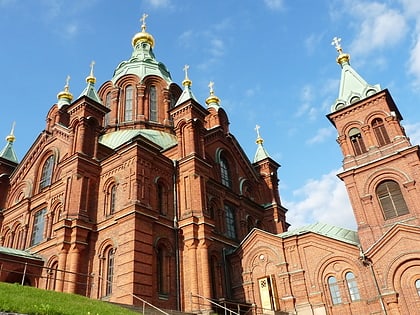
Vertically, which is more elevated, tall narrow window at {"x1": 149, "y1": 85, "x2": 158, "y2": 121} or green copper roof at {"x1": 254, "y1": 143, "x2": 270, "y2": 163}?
tall narrow window at {"x1": 149, "y1": 85, "x2": 158, "y2": 121}

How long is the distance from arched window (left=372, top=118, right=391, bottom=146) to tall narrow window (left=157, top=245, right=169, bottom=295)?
507 inches

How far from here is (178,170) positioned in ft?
71.5

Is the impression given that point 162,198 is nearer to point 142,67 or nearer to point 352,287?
point 352,287

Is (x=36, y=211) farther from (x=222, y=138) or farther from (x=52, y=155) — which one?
(x=222, y=138)

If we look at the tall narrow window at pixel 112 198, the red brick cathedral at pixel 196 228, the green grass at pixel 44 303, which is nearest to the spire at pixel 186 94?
the red brick cathedral at pixel 196 228

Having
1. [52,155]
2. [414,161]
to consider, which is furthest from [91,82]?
[414,161]

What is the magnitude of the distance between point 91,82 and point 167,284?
48.2ft

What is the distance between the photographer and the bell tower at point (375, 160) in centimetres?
1834

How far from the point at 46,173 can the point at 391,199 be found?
66.1ft

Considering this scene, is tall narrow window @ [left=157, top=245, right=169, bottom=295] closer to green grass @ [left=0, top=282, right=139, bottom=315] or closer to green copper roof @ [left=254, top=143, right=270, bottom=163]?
green grass @ [left=0, top=282, right=139, bottom=315]

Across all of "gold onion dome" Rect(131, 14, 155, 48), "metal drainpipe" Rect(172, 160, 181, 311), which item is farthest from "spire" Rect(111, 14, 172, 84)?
"metal drainpipe" Rect(172, 160, 181, 311)

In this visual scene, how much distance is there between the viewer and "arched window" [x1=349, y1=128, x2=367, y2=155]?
69.6 feet

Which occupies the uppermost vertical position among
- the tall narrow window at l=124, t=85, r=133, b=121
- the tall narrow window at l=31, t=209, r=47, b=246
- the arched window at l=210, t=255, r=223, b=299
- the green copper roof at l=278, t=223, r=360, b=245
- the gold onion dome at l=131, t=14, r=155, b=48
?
the gold onion dome at l=131, t=14, r=155, b=48

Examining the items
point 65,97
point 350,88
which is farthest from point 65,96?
point 350,88
